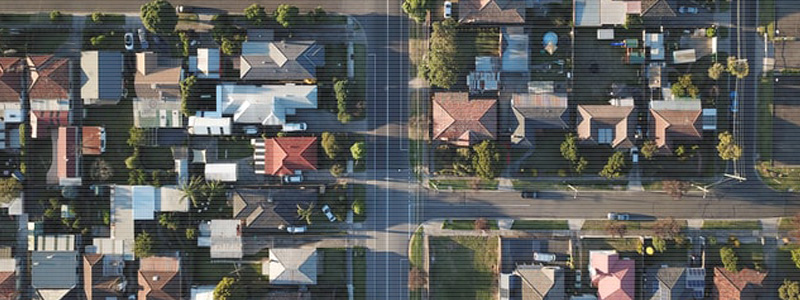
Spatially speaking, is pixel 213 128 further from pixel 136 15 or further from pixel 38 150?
pixel 38 150

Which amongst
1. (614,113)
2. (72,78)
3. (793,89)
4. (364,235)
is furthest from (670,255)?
(72,78)

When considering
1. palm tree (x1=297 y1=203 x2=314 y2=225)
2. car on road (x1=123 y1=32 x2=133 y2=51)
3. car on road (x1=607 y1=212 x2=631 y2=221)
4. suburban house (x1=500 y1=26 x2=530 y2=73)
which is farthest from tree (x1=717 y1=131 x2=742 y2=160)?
car on road (x1=123 y1=32 x2=133 y2=51)

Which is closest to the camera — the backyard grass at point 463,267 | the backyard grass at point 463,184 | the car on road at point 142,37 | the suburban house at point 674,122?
the suburban house at point 674,122

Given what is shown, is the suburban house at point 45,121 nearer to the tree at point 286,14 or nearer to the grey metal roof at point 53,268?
the grey metal roof at point 53,268

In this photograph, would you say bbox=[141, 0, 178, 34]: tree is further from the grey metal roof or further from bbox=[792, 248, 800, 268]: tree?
bbox=[792, 248, 800, 268]: tree

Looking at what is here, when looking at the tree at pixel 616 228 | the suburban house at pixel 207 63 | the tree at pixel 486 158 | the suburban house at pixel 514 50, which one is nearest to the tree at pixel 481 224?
the tree at pixel 486 158

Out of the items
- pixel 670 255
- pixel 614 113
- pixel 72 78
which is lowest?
pixel 670 255
